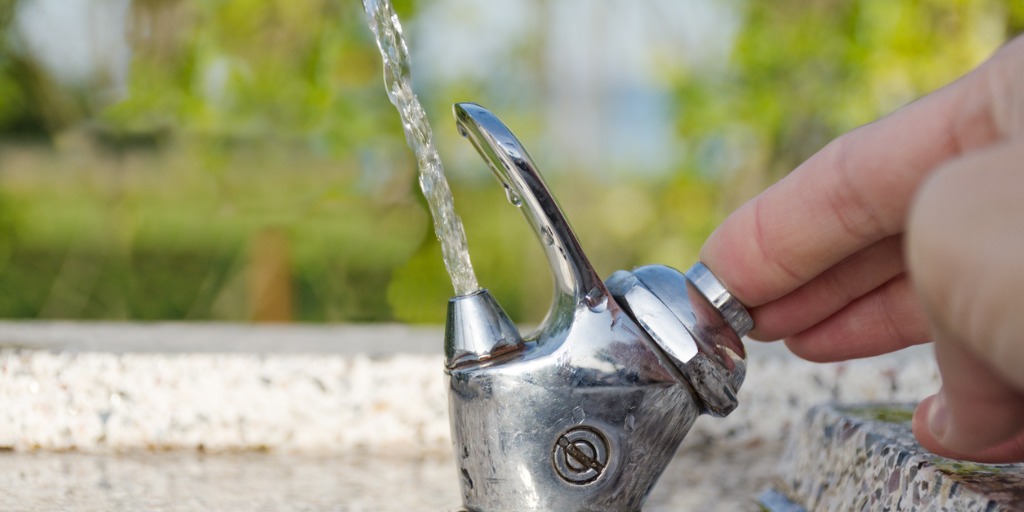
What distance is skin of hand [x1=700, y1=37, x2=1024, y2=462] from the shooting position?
0.25 m

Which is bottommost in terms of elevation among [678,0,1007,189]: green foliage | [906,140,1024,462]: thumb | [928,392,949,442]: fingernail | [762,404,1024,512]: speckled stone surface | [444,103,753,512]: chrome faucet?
[678,0,1007,189]: green foliage

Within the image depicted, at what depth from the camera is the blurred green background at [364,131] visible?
2.06 m

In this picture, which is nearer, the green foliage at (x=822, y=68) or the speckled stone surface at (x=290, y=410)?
the speckled stone surface at (x=290, y=410)

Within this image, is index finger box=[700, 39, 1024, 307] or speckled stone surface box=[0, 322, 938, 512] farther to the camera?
speckled stone surface box=[0, 322, 938, 512]

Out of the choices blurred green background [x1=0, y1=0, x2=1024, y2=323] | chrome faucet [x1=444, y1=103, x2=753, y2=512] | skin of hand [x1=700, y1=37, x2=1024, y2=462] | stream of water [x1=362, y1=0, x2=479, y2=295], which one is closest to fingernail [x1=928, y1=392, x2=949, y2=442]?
skin of hand [x1=700, y1=37, x2=1024, y2=462]

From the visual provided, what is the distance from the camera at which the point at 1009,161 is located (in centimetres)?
26

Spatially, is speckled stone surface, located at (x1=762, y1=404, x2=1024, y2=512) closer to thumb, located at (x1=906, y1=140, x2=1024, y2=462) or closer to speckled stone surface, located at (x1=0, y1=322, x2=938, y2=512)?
speckled stone surface, located at (x1=0, y1=322, x2=938, y2=512)

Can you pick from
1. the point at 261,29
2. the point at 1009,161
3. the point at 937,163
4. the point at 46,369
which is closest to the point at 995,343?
the point at 1009,161

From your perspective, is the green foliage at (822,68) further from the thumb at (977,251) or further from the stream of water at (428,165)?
the thumb at (977,251)

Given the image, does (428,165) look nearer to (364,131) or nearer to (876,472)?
(876,472)

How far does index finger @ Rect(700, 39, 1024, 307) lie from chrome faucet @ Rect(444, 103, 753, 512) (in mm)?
26

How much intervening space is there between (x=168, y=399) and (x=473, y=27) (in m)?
1.67

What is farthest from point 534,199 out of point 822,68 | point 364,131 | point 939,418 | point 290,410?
point 822,68

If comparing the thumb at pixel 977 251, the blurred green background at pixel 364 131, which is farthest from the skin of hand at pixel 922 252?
the blurred green background at pixel 364 131
